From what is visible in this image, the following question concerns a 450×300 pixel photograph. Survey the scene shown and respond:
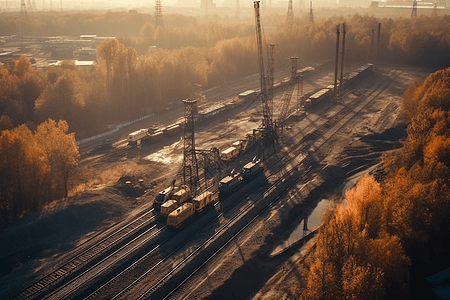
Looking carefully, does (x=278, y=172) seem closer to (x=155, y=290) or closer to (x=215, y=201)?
A: (x=215, y=201)

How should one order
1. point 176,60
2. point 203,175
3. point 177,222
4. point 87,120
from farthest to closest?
point 176,60, point 87,120, point 203,175, point 177,222

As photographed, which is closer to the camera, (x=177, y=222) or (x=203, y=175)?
(x=177, y=222)

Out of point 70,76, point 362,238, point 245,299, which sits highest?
point 70,76

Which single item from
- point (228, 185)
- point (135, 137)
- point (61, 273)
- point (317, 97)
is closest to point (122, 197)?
point (228, 185)

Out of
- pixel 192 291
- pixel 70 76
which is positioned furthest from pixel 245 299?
pixel 70 76

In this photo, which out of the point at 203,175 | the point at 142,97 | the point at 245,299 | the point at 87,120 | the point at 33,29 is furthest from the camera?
the point at 33,29

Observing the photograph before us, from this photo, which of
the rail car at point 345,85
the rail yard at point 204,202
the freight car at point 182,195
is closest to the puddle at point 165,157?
the rail yard at point 204,202

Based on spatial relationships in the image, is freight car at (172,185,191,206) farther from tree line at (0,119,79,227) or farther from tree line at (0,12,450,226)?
tree line at (0,12,450,226)
